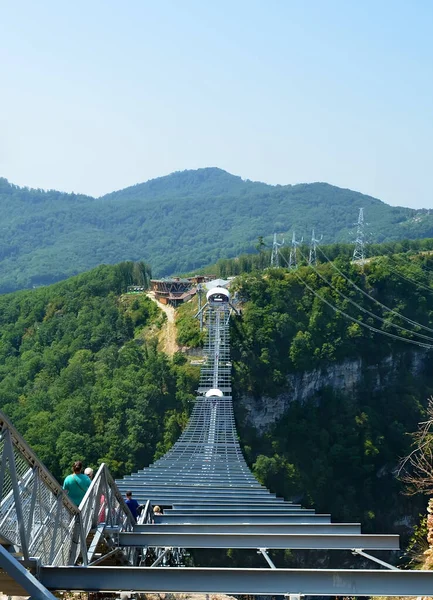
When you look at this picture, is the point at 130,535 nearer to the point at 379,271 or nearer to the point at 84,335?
the point at 84,335

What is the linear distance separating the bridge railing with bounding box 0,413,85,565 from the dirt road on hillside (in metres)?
48.7

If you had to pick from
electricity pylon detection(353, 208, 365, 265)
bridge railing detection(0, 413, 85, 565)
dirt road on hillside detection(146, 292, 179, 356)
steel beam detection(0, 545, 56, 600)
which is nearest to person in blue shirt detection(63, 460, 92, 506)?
bridge railing detection(0, 413, 85, 565)

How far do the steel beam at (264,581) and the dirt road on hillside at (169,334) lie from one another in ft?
164

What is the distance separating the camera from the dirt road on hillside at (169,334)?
59.0 m

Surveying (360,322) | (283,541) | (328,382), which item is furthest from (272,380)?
(283,541)

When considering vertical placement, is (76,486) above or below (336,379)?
above

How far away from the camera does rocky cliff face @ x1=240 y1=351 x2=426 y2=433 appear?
188 ft

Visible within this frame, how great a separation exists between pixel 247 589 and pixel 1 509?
2.38m

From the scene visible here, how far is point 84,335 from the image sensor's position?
68250 mm

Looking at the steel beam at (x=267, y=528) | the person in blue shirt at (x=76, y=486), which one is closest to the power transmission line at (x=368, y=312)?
the steel beam at (x=267, y=528)

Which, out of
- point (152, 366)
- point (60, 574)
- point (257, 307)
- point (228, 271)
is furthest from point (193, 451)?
point (228, 271)

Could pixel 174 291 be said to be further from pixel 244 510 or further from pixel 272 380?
pixel 244 510

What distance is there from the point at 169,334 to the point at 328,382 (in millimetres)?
12797

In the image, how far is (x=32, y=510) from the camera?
822 centimetres
